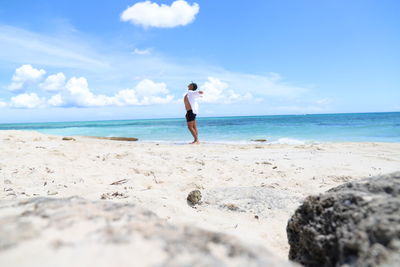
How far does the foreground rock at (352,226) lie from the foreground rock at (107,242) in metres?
0.42

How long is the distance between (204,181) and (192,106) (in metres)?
5.06

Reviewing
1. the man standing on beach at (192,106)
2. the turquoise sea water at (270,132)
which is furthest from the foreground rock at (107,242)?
the turquoise sea water at (270,132)

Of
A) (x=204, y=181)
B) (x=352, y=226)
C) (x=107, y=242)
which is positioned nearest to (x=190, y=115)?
(x=204, y=181)

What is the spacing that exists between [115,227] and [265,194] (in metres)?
2.36

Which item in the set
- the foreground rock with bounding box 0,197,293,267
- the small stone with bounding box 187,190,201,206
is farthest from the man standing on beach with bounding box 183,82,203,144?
the foreground rock with bounding box 0,197,293,267

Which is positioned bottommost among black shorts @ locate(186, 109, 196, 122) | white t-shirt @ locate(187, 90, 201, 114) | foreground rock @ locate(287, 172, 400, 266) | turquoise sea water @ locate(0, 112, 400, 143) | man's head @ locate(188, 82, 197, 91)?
turquoise sea water @ locate(0, 112, 400, 143)

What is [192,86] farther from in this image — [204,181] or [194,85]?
[204,181]

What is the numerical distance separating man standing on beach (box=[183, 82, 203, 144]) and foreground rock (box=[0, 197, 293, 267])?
7466 mm

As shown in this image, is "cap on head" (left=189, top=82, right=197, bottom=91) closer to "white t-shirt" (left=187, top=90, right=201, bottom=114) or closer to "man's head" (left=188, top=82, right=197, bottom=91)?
"man's head" (left=188, top=82, right=197, bottom=91)

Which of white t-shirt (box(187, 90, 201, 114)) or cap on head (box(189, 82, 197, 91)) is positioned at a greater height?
cap on head (box(189, 82, 197, 91))

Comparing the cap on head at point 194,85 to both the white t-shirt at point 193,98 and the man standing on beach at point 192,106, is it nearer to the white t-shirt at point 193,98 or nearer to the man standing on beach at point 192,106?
the man standing on beach at point 192,106

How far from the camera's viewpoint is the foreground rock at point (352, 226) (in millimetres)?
1059

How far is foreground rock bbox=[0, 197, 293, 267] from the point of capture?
0.84m

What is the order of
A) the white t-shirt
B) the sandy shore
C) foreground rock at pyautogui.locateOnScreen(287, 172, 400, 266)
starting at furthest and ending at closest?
the white t-shirt → the sandy shore → foreground rock at pyautogui.locateOnScreen(287, 172, 400, 266)
